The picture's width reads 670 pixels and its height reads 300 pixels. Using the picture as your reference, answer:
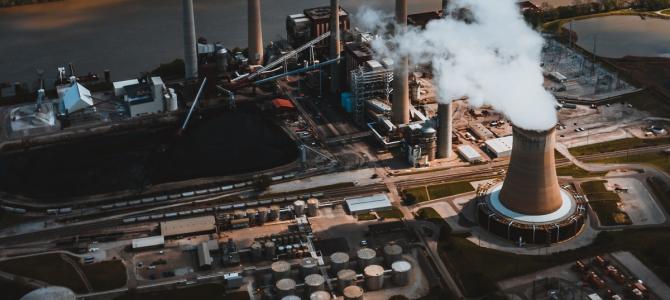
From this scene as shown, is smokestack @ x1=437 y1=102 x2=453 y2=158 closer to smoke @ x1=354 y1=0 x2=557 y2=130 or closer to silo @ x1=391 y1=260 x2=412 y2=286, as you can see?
smoke @ x1=354 y1=0 x2=557 y2=130

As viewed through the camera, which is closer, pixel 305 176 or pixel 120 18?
pixel 305 176

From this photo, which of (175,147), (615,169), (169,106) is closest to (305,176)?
(175,147)

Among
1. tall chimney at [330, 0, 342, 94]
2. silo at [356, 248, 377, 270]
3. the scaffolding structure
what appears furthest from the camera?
tall chimney at [330, 0, 342, 94]

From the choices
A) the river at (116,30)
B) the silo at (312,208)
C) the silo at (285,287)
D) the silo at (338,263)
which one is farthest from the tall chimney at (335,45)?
the silo at (285,287)

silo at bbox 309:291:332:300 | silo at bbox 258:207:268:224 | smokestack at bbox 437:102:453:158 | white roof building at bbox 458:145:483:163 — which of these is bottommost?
silo at bbox 309:291:332:300

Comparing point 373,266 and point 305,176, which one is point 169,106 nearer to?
point 305,176

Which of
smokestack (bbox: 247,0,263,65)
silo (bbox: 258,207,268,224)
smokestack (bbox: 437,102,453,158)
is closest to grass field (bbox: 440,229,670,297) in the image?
silo (bbox: 258,207,268,224)
